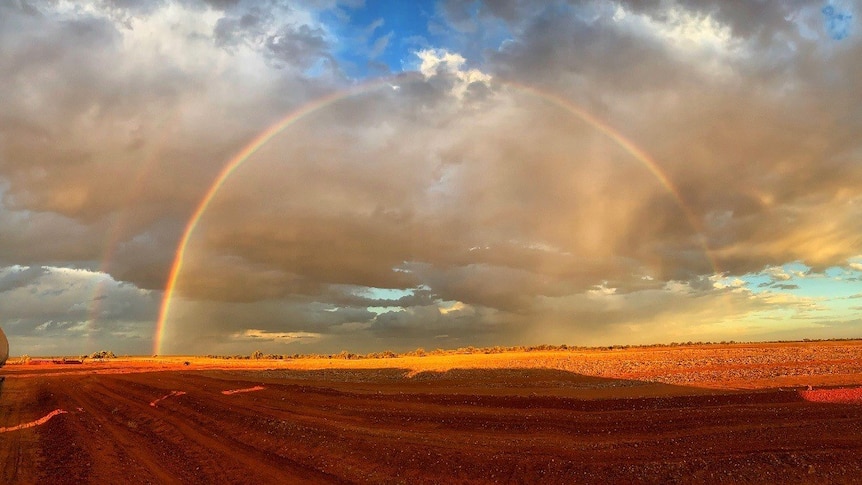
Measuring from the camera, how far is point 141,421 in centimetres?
2419

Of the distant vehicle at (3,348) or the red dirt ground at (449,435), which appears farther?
the distant vehicle at (3,348)

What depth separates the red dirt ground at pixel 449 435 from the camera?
1444 centimetres

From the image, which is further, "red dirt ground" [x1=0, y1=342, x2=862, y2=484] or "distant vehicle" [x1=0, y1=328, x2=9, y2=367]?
"distant vehicle" [x1=0, y1=328, x2=9, y2=367]

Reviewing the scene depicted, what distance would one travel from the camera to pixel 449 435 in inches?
761

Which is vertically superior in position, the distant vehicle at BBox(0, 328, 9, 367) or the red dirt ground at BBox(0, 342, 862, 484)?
the distant vehicle at BBox(0, 328, 9, 367)

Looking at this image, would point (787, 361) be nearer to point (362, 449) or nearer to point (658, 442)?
point (658, 442)

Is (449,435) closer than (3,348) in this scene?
Yes

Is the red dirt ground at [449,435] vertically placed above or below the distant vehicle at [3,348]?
below

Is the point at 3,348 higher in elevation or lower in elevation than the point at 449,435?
higher

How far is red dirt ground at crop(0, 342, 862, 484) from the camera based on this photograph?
14438 millimetres

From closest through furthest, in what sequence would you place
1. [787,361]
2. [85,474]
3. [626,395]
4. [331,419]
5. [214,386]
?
[85,474], [331,419], [626,395], [214,386], [787,361]

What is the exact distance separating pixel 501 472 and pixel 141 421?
17884mm

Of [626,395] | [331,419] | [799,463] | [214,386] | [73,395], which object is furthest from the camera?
[214,386]

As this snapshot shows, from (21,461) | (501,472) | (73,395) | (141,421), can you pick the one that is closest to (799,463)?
(501,472)
